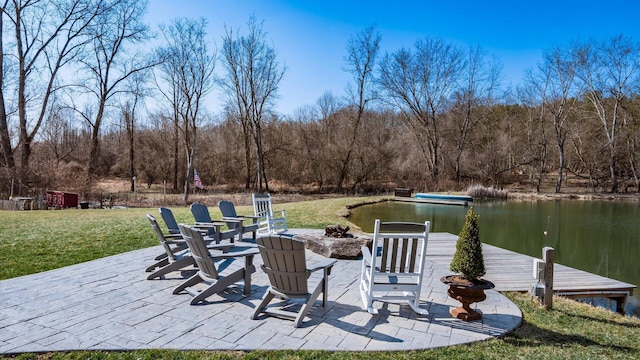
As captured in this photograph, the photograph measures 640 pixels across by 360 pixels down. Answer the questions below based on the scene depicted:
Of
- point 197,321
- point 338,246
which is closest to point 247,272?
point 197,321

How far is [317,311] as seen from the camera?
153 inches

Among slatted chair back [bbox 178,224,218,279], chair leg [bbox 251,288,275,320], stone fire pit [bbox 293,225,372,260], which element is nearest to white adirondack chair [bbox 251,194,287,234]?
stone fire pit [bbox 293,225,372,260]

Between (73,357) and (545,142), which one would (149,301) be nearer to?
(73,357)

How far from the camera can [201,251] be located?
13.2 feet

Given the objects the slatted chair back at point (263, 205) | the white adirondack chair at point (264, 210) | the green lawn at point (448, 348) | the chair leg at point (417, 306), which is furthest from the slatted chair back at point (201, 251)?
the slatted chair back at point (263, 205)

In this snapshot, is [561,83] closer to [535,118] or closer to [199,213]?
[535,118]

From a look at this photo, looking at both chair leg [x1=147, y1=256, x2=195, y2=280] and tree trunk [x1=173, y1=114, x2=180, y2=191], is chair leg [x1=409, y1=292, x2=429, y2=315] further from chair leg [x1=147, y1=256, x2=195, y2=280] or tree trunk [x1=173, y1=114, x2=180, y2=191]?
tree trunk [x1=173, y1=114, x2=180, y2=191]

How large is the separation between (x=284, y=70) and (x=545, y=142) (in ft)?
73.8

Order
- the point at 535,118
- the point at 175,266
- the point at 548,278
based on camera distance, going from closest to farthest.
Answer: the point at 548,278
the point at 175,266
the point at 535,118

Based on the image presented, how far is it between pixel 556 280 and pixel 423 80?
26.2 metres

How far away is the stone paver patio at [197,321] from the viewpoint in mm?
3105

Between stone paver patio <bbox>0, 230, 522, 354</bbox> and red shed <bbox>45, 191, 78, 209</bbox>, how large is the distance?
40.8 feet

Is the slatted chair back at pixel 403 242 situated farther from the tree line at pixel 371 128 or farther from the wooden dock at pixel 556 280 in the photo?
the tree line at pixel 371 128

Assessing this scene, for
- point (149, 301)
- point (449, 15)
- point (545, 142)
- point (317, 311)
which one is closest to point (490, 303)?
point (317, 311)
